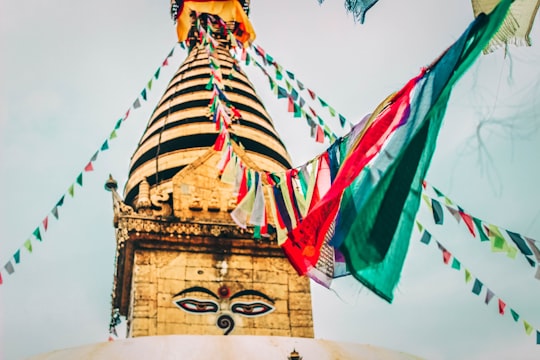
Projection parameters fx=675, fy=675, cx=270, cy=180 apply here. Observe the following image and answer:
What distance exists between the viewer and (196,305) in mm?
13344

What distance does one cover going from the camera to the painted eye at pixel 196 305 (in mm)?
13281

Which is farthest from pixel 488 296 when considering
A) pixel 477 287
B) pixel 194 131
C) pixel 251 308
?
pixel 194 131

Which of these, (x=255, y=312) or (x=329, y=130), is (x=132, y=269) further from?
(x=329, y=130)

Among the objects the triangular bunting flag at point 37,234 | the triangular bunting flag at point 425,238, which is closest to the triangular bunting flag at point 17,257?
the triangular bunting flag at point 37,234

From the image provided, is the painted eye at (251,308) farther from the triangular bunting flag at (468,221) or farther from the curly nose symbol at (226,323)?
the triangular bunting flag at (468,221)

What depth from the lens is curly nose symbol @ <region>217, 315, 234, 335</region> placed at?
43.2ft

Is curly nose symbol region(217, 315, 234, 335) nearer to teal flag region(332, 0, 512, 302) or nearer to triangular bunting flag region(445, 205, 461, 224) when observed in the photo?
triangular bunting flag region(445, 205, 461, 224)

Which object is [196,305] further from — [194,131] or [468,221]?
[468,221]

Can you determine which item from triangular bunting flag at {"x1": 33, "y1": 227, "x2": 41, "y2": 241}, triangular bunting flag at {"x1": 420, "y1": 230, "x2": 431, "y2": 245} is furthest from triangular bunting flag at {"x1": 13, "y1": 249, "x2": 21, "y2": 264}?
triangular bunting flag at {"x1": 420, "y1": 230, "x2": 431, "y2": 245}

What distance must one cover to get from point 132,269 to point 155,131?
15.9ft

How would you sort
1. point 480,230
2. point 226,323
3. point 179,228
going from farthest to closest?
point 179,228, point 226,323, point 480,230

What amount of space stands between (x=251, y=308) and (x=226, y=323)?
2.07 ft

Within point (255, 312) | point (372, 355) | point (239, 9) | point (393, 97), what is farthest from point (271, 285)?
point (393, 97)

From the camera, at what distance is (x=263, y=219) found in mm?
8758
